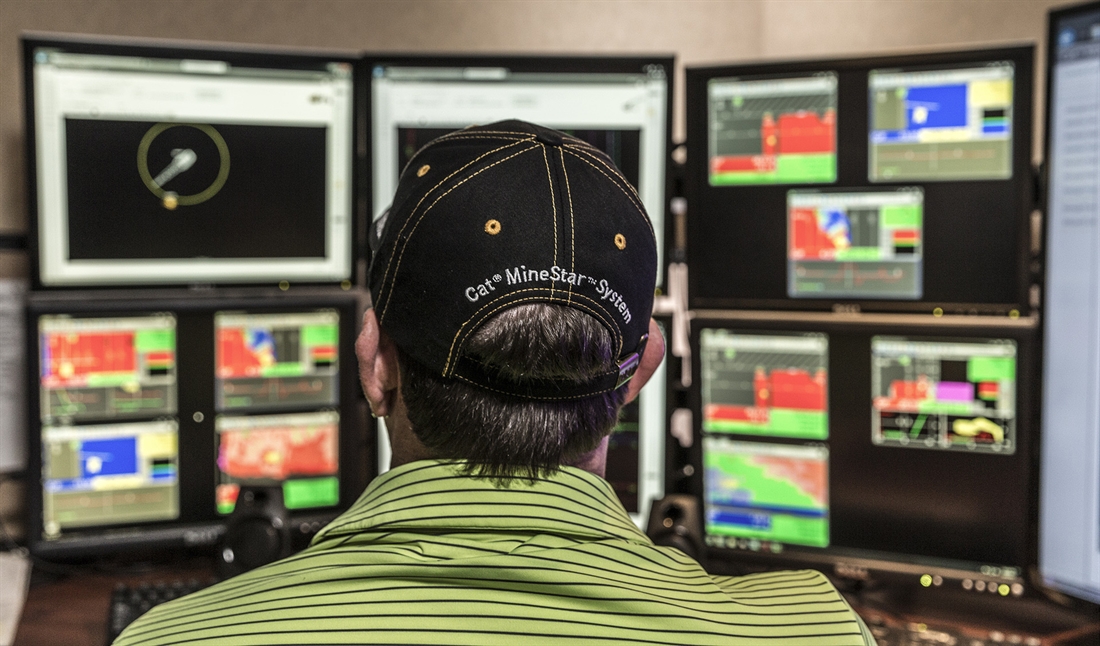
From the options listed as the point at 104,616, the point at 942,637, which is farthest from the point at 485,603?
the point at 104,616

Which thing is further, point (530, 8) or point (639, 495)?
point (530, 8)

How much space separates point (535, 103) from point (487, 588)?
38.0 inches

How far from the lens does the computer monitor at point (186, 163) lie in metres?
1.33

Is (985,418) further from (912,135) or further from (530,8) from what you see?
(530,8)

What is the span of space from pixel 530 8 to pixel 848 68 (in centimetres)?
70

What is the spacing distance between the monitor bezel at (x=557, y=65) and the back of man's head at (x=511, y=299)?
0.72 metres

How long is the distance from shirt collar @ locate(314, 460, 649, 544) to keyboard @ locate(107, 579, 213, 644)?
629 millimetres

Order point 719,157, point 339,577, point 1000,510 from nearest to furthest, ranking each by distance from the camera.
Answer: point 339,577 < point 1000,510 < point 719,157

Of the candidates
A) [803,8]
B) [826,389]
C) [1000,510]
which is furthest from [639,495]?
[803,8]

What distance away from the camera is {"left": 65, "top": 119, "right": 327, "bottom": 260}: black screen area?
1.36 metres

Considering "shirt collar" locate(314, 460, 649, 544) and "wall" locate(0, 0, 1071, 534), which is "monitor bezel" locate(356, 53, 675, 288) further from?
"shirt collar" locate(314, 460, 649, 544)

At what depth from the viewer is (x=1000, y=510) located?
127 centimetres

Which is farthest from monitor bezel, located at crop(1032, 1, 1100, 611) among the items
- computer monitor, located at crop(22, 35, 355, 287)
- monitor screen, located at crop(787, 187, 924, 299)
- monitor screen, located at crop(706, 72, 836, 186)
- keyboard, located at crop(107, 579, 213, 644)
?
keyboard, located at crop(107, 579, 213, 644)

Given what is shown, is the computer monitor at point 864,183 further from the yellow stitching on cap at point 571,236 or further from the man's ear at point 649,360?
the yellow stitching on cap at point 571,236
